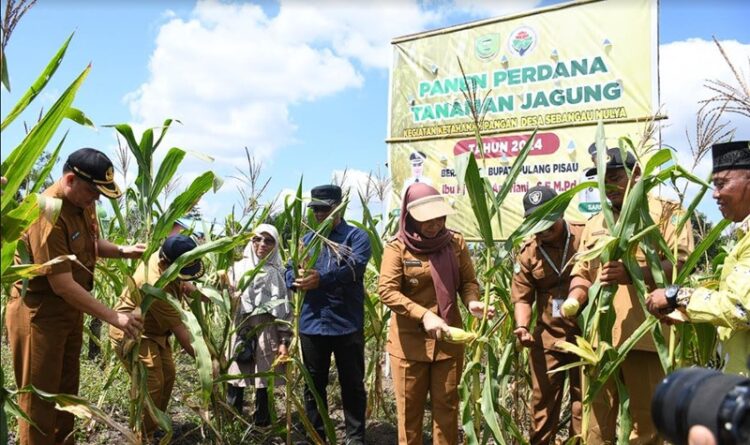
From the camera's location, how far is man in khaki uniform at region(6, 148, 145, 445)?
7.36 ft

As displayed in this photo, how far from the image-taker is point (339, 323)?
3270mm

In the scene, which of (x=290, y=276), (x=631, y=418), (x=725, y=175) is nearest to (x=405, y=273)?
(x=290, y=276)

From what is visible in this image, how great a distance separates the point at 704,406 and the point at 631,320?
1.54m

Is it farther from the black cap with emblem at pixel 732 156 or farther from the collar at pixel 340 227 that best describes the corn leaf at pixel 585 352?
the collar at pixel 340 227

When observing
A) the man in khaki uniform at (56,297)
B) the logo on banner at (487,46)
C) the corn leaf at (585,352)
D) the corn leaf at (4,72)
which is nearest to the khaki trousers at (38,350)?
the man in khaki uniform at (56,297)

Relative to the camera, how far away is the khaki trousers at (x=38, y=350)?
94.9 inches

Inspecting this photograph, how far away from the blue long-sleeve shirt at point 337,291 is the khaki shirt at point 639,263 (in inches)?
48.8

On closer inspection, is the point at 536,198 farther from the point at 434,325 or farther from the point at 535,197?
the point at 434,325

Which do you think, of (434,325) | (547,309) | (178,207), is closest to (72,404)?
(178,207)

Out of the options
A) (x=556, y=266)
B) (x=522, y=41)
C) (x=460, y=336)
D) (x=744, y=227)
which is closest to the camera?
(x=744, y=227)

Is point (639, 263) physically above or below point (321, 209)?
below

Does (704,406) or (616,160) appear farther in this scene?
(616,160)

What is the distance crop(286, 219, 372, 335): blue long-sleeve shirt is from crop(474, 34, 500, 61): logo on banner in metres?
2.78

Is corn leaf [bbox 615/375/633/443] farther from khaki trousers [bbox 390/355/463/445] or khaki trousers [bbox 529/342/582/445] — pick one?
khaki trousers [bbox 390/355/463/445]
